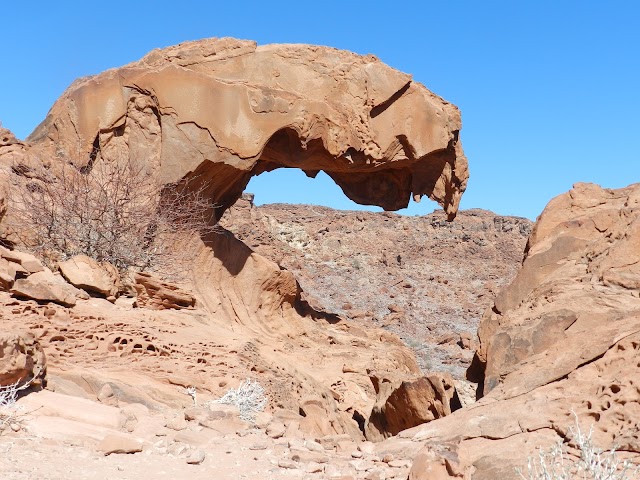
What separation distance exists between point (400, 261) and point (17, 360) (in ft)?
77.4

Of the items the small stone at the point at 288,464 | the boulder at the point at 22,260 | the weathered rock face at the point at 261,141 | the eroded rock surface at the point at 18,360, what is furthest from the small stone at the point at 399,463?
the weathered rock face at the point at 261,141

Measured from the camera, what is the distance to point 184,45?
11.8m

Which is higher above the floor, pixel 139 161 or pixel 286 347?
pixel 139 161

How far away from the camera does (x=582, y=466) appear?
3797 mm

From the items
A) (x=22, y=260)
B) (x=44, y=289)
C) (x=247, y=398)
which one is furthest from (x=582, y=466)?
(x=22, y=260)

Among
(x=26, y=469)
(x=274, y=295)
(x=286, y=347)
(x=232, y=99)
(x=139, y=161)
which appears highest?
(x=232, y=99)

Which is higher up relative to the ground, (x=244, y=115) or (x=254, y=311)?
(x=244, y=115)

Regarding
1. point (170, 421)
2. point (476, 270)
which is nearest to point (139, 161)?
point (170, 421)

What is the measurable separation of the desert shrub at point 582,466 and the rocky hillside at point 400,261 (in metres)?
12.8

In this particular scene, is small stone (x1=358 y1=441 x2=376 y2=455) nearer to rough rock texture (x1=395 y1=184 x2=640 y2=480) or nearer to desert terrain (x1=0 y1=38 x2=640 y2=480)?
desert terrain (x1=0 y1=38 x2=640 y2=480)

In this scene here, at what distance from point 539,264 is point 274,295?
5924mm

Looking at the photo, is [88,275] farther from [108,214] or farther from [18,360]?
[18,360]

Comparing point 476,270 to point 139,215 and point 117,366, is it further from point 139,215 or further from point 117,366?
point 117,366

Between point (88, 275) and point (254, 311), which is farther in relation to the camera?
point (254, 311)
